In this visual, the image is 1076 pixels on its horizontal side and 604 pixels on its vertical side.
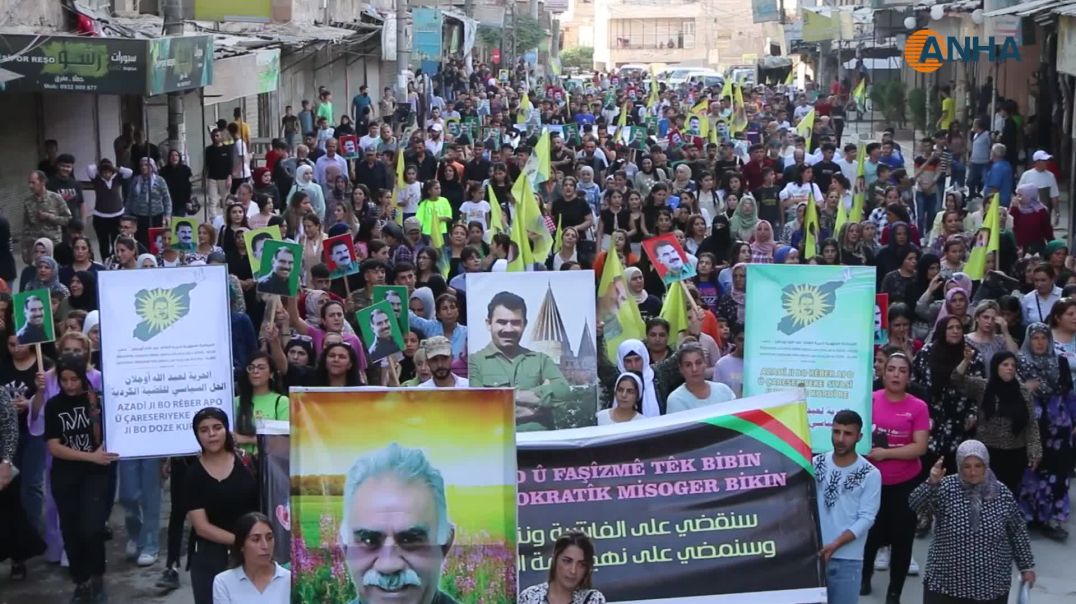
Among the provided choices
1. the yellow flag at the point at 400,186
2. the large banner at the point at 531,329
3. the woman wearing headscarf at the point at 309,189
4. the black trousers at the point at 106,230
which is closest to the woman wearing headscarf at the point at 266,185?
the woman wearing headscarf at the point at 309,189

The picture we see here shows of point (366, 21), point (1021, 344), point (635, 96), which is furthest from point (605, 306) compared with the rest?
point (635, 96)

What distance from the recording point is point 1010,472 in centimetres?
1033

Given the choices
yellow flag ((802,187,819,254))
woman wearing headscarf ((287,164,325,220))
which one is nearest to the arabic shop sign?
woman wearing headscarf ((287,164,325,220))

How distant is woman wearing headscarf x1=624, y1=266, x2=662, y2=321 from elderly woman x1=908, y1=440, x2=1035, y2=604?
15.1ft

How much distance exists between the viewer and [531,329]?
1018cm

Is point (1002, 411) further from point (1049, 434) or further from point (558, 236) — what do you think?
point (558, 236)

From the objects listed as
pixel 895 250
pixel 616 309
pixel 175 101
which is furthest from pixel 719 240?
pixel 175 101

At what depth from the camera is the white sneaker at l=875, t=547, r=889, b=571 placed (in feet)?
32.8

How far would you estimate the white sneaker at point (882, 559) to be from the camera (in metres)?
9.99

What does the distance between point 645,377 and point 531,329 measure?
847mm

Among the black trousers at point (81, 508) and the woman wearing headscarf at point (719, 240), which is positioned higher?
the woman wearing headscarf at point (719, 240)

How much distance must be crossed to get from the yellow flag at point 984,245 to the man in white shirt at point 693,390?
515cm

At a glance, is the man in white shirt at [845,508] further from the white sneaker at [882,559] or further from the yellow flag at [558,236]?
the yellow flag at [558,236]

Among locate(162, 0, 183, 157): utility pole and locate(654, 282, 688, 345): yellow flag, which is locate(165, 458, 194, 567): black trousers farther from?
locate(162, 0, 183, 157): utility pole
